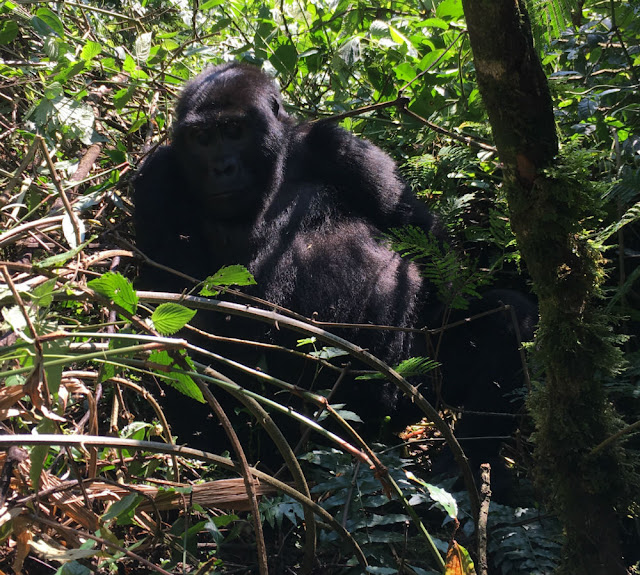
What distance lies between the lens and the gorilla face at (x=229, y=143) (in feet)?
11.1

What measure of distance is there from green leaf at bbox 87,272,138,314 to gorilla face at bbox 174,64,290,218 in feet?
6.60

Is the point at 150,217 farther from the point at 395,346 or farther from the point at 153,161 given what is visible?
the point at 395,346

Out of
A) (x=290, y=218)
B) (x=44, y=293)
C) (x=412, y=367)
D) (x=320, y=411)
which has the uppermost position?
(x=44, y=293)

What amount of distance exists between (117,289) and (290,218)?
2.08 metres

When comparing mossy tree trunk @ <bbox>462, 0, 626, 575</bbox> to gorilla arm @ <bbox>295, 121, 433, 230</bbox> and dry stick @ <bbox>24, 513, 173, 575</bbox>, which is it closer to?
dry stick @ <bbox>24, 513, 173, 575</bbox>

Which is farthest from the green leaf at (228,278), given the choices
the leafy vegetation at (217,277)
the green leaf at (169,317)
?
the green leaf at (169,317)

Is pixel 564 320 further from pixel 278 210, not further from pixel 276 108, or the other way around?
pixel 276 108

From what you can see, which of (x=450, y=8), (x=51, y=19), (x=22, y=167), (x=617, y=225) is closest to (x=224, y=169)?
(x=51, y=19)

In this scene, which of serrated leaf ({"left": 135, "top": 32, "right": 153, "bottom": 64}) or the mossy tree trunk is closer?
the mossy tree trunk

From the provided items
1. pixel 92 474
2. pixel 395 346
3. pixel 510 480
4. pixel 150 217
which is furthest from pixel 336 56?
pixel 92 474

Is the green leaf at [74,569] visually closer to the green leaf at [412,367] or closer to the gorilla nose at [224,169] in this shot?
the green leaf at [412,367]

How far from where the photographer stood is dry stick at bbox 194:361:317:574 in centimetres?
159

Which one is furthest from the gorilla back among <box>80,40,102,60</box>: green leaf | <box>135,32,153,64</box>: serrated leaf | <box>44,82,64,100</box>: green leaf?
<box>44,82,64,100</box>: green leaf

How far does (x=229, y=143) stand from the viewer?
348 cm
